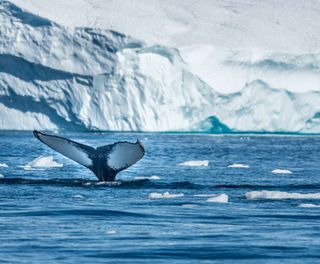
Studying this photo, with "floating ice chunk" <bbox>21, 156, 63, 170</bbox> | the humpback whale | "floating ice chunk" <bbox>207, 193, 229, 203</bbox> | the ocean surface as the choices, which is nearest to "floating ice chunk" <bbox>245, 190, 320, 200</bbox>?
the ocean surface

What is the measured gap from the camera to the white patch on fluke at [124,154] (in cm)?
1822

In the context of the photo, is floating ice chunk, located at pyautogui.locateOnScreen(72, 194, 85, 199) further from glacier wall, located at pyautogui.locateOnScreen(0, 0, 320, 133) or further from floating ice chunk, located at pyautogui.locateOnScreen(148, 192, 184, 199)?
glacier wall, located at pyautogui.locateOnScreen(0, 0, 320, 133)

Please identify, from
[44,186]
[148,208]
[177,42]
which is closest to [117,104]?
[177,42]

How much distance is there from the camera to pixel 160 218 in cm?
1495

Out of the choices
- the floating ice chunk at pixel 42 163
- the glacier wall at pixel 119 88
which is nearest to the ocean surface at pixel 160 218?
the floating ice chunk at pixel 42 163

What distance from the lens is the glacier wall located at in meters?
52.4

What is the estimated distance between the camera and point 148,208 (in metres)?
16.5

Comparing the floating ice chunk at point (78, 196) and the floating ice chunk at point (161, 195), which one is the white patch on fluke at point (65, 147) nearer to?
the floating ice chunk at point (78, 196)

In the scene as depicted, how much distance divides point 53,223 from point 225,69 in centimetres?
4198

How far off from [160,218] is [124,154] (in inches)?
152

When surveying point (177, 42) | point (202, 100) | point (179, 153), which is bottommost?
point (179, 153)

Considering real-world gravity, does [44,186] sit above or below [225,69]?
below

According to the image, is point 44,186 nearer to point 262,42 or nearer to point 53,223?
point 53,223

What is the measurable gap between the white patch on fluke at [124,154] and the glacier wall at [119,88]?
32.8 meters
